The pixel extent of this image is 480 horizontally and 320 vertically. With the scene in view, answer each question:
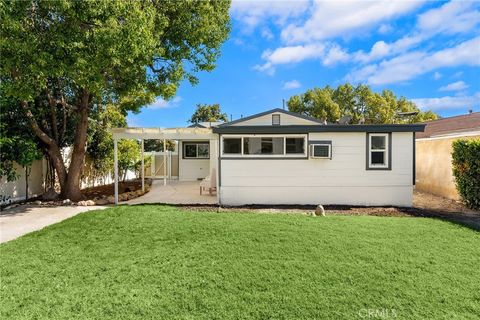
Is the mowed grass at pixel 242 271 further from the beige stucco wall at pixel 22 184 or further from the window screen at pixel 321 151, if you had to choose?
the beige stucco wall at pixel 22 184

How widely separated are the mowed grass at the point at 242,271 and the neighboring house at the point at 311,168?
306cm

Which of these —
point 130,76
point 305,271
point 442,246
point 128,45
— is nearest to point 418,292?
point 305,271

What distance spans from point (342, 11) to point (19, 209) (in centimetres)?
1206

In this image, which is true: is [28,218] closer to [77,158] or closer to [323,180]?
[77,158]

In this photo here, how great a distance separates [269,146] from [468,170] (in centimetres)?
623

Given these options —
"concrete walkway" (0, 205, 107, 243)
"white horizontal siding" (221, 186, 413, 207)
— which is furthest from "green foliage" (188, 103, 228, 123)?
"concrete walkway" (0, 205, 107, 243)

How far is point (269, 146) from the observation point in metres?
9.12

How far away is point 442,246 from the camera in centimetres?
485

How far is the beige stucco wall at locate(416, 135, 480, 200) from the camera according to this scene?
10.3 metres

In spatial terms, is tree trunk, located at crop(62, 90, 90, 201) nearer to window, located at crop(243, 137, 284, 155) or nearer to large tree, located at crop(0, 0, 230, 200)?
large tree, located at crop(0, 0, 230, 200)

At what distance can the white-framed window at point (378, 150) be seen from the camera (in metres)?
8.92

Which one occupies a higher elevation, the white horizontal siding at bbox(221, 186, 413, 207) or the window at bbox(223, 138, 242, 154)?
the window at bbox(223, 138, 242, 154)

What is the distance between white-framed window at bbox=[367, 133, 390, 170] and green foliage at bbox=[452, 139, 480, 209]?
2.20 metres

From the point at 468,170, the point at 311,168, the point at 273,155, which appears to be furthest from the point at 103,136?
the point at 468,170
